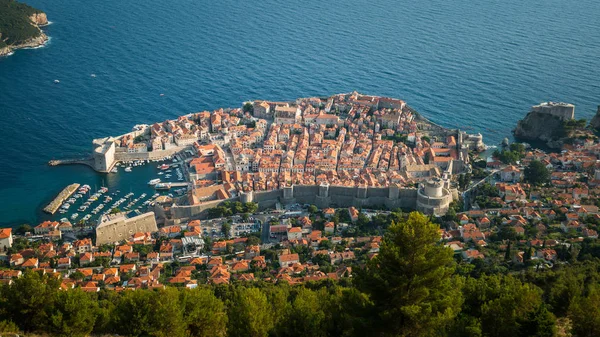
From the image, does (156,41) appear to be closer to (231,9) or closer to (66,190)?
(231,9)

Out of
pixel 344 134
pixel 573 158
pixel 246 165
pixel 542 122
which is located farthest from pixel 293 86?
pixel 573 158

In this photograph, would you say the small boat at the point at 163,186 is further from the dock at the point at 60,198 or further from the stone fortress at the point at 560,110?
the stone fortress at the point at 560,110

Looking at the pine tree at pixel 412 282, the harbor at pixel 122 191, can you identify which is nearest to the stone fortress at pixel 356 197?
the harbor at pixel 122 191

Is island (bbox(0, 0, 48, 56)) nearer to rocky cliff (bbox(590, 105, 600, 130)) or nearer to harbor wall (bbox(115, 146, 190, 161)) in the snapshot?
harbor wall (bbox(115, 146, 190, 161))

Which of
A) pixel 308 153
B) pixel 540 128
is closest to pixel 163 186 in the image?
pixel 308 153

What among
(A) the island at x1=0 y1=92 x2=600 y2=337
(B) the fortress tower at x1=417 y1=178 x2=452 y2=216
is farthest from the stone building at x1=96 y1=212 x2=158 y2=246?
(B) the fortress tower at x1=417 y1=178 x2=452 y2=216

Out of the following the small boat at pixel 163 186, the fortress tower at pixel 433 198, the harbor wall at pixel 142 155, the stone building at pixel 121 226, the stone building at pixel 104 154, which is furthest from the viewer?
the harbor wall at pixel 142 155
